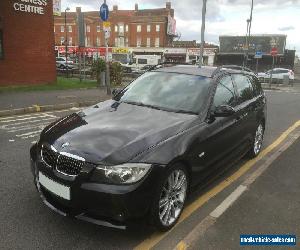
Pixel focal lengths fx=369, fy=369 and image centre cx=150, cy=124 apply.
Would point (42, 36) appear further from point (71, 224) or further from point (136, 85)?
point (71, 224)

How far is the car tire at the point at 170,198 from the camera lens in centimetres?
361

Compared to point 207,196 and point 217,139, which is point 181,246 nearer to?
point 207,196

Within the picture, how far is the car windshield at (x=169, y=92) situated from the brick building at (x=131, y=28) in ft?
258

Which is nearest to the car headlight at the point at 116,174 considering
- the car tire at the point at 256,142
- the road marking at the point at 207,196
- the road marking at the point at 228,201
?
the road marking at the point at 207,196

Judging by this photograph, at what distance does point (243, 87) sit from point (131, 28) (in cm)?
8311

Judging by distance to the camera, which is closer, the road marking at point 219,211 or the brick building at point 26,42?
the road marking at point 219,211

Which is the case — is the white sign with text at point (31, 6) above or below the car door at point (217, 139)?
above

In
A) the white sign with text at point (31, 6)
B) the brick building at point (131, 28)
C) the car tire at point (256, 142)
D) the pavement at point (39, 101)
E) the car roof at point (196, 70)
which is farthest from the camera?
the brick building at point (131, 28)

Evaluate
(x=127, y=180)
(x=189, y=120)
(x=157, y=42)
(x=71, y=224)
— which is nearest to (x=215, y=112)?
(x=189, y=120)

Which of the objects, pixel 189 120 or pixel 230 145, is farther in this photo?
pixel 230 145

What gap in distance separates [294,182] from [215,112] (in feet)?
6.51

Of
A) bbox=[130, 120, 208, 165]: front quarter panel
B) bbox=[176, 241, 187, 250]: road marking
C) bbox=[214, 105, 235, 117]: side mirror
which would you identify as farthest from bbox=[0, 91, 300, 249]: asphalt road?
bbox=[214, 105, 235, 117]: side mirror

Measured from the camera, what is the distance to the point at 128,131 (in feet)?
12.7

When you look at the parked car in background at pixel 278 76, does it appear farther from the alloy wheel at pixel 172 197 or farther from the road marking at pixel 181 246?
the road marking at pixel 181 246
